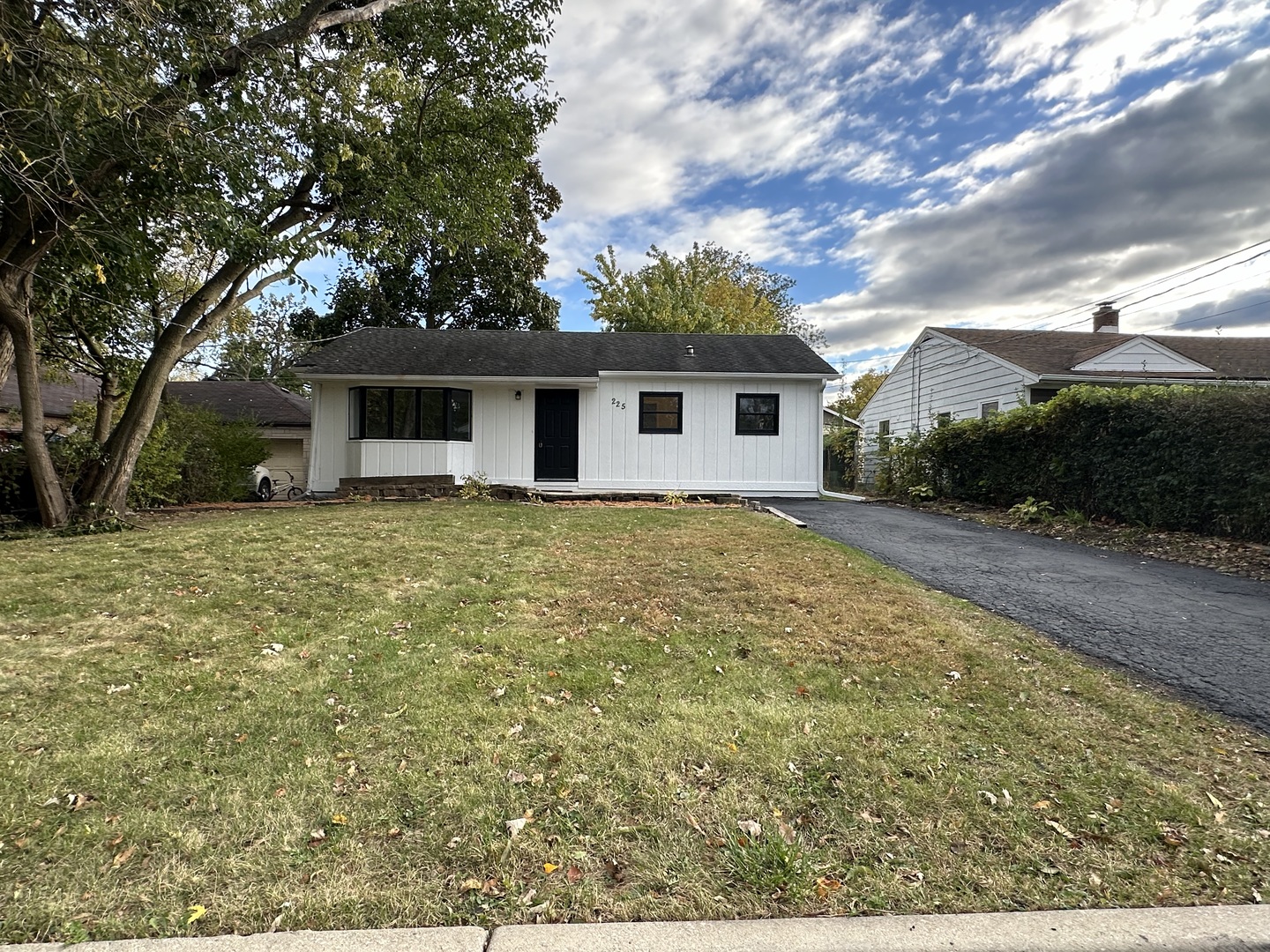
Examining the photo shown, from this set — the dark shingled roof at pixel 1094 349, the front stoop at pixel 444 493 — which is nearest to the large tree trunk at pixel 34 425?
the front stoop at pixel 444 493

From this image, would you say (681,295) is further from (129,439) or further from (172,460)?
(129,439)

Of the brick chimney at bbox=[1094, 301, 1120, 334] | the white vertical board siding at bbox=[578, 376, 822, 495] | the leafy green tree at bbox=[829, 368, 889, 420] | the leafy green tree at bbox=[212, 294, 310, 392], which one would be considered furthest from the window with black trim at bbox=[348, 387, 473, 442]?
the leafy green tree at bbox=[829, 368, 889, 420]

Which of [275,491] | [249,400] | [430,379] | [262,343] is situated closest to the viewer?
[430,379]

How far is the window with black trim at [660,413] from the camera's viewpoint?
42.9 feet

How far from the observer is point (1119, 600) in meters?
5.06

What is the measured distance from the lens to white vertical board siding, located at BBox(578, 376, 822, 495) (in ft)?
42.7

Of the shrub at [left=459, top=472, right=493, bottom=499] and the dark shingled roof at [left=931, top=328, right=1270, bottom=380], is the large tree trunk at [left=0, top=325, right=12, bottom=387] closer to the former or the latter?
the shrub at [left=459, top=472, right=493, bottom=499]

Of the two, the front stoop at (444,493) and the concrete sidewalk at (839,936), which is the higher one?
the front stoop at (444,493)

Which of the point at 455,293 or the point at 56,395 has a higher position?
the point at 455,293

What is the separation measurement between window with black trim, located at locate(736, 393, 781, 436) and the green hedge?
3.89 meters

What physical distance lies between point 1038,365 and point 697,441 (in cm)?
855

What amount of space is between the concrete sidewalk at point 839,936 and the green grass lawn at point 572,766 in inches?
2.3

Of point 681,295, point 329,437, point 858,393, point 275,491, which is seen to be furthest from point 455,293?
point 858,393

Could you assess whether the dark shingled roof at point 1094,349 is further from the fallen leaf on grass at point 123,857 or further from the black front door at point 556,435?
the fallen leaf on grass at point 123,857
